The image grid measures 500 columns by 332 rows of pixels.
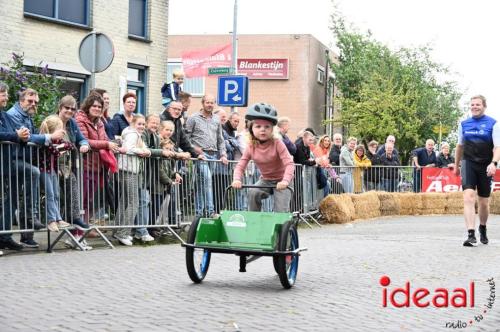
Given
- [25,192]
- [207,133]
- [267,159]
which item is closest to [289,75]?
[207,133]

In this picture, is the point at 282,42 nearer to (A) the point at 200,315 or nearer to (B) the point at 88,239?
(B) the point at 88,239

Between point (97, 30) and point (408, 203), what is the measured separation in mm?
8755

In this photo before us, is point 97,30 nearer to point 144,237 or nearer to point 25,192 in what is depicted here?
point 144,237

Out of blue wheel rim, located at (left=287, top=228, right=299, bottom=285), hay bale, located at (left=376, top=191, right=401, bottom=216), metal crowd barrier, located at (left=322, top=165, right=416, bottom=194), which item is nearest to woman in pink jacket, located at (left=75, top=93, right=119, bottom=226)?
blue wheel rim, located at (left=287, top=228, right=299, bottom=285)

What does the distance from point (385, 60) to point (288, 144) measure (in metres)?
38.0

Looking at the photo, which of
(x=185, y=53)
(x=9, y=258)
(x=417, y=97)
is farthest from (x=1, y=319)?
(x=185, y=53)

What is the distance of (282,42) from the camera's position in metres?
56.0

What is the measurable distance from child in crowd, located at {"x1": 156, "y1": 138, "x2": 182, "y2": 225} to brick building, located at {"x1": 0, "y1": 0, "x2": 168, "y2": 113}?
871cm

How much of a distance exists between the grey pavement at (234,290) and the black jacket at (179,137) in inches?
96.8

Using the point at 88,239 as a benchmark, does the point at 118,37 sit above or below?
above

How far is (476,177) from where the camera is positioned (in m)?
13.7

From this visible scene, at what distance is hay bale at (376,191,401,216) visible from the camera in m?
23.3

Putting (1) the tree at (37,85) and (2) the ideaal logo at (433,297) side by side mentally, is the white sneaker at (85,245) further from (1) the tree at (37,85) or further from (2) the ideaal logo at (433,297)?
(2) the ideaal logo at (433,297)

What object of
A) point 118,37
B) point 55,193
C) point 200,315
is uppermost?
point 118,37
